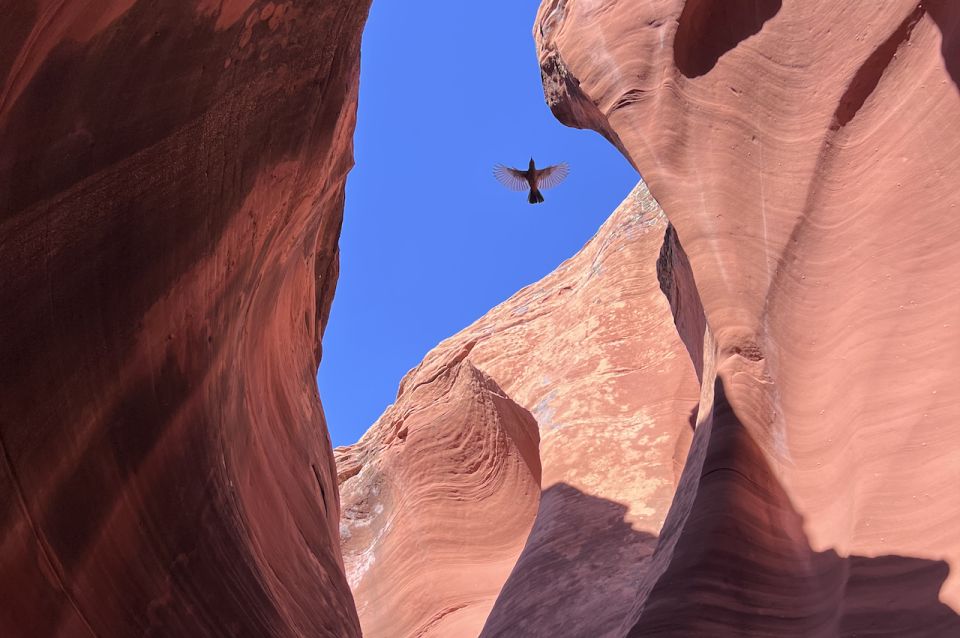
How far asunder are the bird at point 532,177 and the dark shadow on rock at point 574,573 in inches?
250

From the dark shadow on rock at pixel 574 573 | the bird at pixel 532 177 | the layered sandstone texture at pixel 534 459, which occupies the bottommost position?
the dark shadow on rock at pixel 574 573

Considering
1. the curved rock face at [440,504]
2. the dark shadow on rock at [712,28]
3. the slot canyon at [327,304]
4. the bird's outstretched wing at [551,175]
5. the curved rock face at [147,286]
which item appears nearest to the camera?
the curved rock face at [147,286]

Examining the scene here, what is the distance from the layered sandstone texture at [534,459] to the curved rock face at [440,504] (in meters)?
0.02

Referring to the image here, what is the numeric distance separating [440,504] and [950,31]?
10444 mm

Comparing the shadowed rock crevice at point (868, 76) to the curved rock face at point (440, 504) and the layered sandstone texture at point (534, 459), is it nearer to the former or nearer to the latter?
the layered sandstone texture at point (534, 459)

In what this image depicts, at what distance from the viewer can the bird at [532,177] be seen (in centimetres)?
1538

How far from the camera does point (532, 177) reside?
1543 centimetres

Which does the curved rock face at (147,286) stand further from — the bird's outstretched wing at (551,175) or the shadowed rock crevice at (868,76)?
the bird's outstretched wing at (551,175)

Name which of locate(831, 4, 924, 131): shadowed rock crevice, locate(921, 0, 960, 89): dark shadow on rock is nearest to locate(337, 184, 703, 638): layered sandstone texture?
locate(831, 4, 924, 131): shadowed rock crevice

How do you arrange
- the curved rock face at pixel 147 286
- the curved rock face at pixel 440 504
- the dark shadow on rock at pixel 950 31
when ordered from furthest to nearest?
the curved rock face at pixel 440 504 → the dark shadow on rock at pixel 950 31 → the curved rock face at pixel 147 286

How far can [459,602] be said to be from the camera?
12.9 m

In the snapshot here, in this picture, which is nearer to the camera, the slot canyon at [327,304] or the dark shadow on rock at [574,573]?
the slot canyon at [327,304]

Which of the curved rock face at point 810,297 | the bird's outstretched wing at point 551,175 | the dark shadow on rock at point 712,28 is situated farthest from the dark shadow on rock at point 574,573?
the bird's outstretched wing at point 551,175

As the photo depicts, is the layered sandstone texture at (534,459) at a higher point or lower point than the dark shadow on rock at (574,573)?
higher
